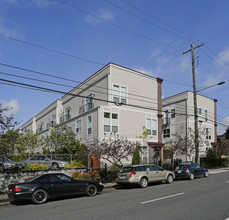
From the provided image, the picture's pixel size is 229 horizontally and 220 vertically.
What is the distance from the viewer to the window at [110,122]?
25.9 meters

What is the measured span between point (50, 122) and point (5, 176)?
2805 centimetres

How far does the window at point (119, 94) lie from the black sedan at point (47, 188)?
15046mm

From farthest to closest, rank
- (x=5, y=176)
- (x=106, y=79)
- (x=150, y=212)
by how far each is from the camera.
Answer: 1. (x=106, y=79)
2. (x=5, y=176)
3. (x=150, y=212)

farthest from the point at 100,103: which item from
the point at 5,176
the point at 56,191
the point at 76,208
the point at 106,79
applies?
the point at 76,208

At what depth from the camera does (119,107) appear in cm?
2731

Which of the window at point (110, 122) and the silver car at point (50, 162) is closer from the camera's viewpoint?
the silver car at point (50, 162)

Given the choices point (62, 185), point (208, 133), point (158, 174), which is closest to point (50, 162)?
point (62, 185)

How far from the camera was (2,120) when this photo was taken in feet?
40.7

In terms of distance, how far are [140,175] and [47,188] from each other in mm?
6501

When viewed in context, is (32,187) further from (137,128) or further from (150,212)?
(137,128)

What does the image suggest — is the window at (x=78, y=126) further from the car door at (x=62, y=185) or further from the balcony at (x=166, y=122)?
the car door at (x=62, y=185)

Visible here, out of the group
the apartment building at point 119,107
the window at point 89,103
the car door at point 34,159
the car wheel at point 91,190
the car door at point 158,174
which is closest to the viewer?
the car wheel at point 91,190

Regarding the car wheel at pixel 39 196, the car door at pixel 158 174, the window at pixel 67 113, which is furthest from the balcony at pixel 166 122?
the car wheel at pixel 39 196

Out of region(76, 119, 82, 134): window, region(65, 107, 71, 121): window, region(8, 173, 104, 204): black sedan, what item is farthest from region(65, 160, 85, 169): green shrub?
region(65, 107, 71, 121): window
